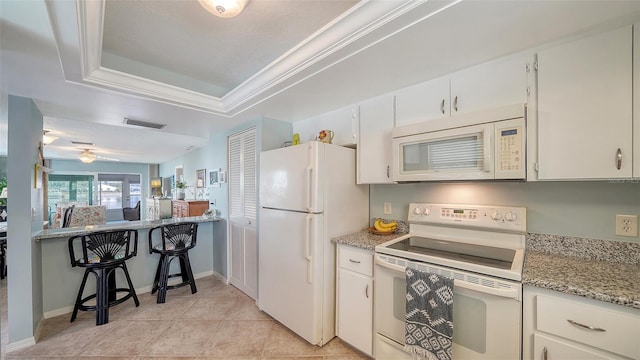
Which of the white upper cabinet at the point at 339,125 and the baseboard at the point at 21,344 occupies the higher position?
the white upper cabinet at the point at 339,125

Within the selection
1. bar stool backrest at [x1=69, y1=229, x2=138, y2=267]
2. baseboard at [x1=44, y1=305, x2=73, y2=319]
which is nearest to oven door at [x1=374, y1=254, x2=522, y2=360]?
bar stool backrest at [x1=69, y1=229, x2=138, y2=267]

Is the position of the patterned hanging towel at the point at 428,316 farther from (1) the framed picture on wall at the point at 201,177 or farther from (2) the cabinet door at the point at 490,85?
(1) the framed picture on wall at the point at 201,177

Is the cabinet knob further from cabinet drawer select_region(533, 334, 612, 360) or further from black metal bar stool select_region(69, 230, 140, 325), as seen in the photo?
black metal bar stool select_region(69, 230, 140, 325)

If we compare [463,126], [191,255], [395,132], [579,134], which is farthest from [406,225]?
[191,255]

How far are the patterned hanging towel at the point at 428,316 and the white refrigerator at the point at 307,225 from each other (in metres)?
0.73

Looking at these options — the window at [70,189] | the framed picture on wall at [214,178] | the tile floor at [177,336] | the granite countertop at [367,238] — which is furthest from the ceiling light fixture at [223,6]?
the window at [70,189]

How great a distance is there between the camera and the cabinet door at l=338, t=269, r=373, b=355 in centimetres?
188

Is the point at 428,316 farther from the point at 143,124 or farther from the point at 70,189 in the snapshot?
the point at 70,189

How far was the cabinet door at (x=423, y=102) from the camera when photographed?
1793 mm

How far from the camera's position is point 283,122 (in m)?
3.00

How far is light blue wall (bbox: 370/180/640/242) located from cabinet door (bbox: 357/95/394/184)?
481mm

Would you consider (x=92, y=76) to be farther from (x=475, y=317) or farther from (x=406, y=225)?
(x=475, y=317)

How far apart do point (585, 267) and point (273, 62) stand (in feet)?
7.59

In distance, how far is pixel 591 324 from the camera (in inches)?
43.2
